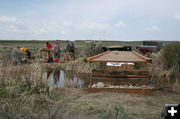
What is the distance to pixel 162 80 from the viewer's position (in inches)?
357

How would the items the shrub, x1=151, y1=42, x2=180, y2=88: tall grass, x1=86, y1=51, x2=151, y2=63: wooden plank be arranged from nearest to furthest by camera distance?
x1=86, y1=51, x2=151, y2=63: wooden plank, x1=151, y1=42, x2=180, y2=88: tall grass, the shrub

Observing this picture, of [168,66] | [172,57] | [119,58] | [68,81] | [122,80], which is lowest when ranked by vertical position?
[68,81]

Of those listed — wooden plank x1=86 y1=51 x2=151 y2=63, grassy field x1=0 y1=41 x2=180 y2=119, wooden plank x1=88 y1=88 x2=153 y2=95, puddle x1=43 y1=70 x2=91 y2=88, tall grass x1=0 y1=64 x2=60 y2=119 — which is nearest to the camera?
grassy field x1=0 y1=41 x2=180 y2=119

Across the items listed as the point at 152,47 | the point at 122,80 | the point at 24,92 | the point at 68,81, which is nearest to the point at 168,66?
the point at 122,80

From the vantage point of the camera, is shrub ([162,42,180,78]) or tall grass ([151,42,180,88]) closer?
tall grass ([151,42,180,88])

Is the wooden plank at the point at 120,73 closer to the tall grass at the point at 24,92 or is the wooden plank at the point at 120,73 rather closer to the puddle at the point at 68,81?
the puddle at the point at 68,81

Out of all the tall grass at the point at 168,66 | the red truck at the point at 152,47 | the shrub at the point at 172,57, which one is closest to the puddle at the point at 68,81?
the tall grass at the point at 168,66

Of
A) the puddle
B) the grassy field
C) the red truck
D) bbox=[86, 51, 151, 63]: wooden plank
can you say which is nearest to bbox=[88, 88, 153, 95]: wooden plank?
the grassy field

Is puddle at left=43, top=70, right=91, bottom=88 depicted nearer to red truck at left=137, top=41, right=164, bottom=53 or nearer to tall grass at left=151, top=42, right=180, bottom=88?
tall grass at left=151, top=42, right=180, bottom=88

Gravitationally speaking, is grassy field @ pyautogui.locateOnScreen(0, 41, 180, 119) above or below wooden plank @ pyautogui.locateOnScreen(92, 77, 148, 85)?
below

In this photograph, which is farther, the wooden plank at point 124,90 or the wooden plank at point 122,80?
the wooden plank at point 122,80

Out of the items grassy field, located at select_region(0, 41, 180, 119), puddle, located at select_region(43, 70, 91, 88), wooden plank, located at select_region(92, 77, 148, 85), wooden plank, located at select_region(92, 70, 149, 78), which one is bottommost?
puddle, located at select_region(43, 70, 91, 88)

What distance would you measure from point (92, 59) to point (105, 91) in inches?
52.2

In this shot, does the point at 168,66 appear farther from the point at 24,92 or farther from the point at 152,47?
the point at 152,47
